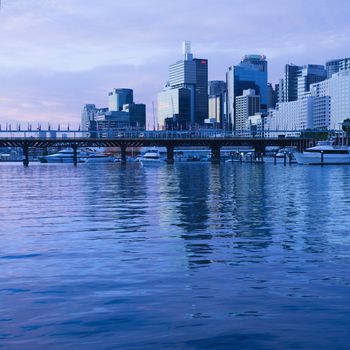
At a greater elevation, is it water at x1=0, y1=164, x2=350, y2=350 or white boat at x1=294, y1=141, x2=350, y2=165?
water at x1=0, y1=164, x2=350, y2=350

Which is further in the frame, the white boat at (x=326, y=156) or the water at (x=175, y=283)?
the white boat at (x=326, y=156)

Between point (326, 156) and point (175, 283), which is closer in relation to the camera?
point (175, 283)

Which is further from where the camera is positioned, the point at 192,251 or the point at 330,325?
the point at 192,251

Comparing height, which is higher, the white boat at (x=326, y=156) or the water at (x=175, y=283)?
the water at (x=175, y=283)

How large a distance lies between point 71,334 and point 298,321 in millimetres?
4949

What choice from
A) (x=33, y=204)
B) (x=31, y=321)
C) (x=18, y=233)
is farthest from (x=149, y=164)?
(x=31, y=321)

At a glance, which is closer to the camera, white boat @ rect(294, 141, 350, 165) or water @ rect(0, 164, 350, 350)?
water @ rect(0, 164, 350, 350)

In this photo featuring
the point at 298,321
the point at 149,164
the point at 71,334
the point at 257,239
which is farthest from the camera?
the point at 149,164

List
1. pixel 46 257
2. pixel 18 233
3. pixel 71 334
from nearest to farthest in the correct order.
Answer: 1. pixel 71 334
2. pixel 46 257
3. pixel 18 233

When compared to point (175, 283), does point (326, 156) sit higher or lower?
lower

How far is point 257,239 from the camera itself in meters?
24.4

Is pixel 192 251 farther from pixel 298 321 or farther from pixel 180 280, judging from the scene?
pixel 298 321

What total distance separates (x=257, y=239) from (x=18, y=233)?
443 inches

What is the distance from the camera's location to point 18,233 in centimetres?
2711
